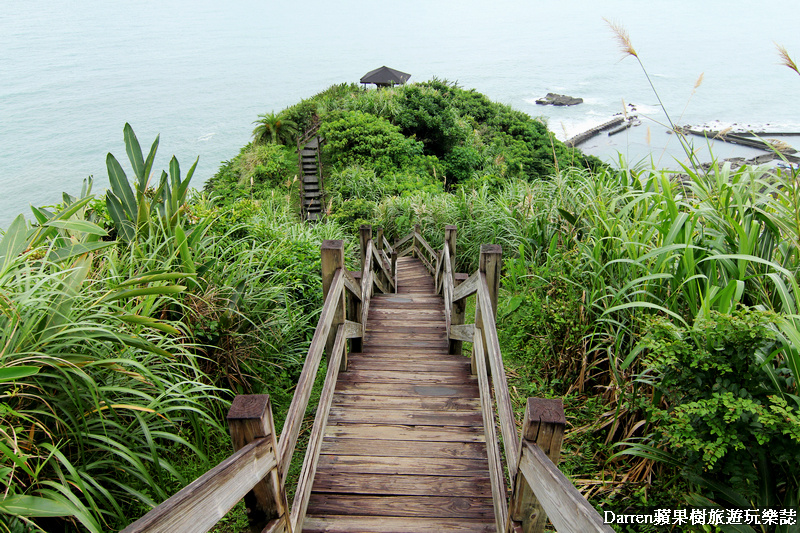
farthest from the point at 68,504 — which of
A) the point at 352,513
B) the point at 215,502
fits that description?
the point at 352,513

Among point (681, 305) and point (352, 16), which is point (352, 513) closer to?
point (681, 305)

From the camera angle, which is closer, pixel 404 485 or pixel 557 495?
pixel 557 495

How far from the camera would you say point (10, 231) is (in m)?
2.44

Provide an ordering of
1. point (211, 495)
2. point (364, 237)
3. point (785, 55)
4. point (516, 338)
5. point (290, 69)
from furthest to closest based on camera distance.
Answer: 1. point (290, 69)
2. point (364, 237)
3. point (516, 338)
4. point (785, 55)
5. point (211, 495)

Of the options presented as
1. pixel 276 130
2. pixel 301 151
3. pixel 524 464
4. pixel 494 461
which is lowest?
pixel 494 461

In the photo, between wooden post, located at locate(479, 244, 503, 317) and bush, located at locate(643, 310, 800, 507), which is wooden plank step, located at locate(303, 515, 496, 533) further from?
wooden post, located at locate(479, 244, 503, 317)

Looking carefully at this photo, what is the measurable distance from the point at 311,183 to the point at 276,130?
5457 millimetres

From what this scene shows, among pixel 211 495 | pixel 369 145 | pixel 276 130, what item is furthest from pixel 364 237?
pixel 276 130

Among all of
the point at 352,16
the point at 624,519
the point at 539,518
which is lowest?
the point at 624,519

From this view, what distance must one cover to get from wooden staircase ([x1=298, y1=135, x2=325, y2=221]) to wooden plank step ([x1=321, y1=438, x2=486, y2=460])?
1201 cm

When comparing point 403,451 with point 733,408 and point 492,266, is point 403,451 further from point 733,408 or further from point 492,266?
point 733,408

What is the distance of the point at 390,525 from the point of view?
2297 mm

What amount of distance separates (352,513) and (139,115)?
65.5 meters

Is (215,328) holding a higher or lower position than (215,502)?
lower
